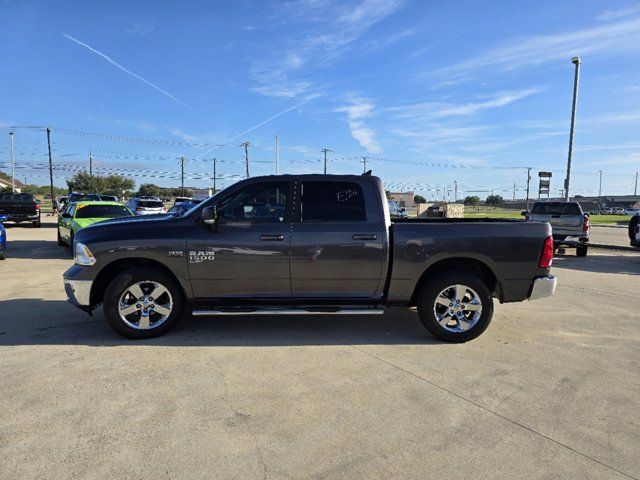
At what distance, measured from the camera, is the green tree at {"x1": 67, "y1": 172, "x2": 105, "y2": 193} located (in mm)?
85750

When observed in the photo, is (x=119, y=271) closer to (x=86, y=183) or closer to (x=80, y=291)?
(x=80, y=291)

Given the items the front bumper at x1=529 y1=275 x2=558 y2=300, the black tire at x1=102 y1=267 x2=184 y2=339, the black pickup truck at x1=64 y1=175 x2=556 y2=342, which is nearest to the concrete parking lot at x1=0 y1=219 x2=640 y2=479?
the black tire at x1=102 y1=267 x2=184 y2=339

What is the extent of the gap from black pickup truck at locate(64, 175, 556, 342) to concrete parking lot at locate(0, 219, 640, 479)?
0.40 meters

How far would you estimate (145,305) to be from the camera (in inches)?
202

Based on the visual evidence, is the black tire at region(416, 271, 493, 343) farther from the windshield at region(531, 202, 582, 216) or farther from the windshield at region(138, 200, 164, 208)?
the windshield at region(138, 200, 164, 208)

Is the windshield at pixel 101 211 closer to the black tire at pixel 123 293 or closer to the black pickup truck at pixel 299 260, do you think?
the black pickup truck at pixel 299 260

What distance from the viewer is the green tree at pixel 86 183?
8575 cm

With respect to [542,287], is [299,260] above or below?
above

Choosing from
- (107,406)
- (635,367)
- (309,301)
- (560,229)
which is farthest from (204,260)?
(560,229)

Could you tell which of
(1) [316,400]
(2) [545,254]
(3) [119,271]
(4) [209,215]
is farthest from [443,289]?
(3) [119,271]

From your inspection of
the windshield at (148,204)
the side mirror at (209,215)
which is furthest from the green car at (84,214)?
the windshield at (148,204)

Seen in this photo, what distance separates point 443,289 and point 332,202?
1.62 metres

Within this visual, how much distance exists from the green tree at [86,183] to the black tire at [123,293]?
89769 mm

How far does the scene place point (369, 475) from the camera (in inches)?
108
